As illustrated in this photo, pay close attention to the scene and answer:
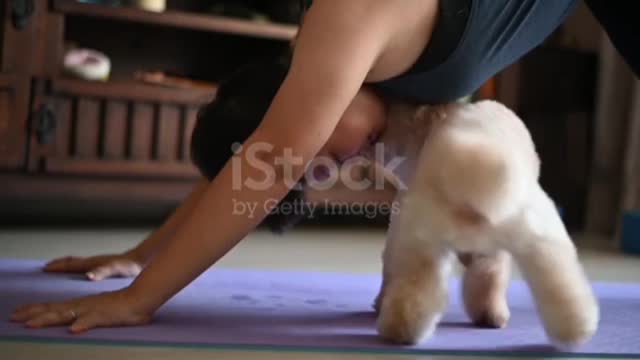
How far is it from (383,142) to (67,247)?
0.75 m

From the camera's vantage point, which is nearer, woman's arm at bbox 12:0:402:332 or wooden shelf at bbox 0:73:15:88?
woman's arm at bbox 12:0:402:332

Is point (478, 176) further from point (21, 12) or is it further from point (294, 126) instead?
point (21, 12)

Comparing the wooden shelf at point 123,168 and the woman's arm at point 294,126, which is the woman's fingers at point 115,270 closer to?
the woman's arm at point 294,126

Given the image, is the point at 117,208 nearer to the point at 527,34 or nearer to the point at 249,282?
the point at 249,282

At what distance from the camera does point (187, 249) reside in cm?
77

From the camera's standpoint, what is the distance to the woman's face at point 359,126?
95cm

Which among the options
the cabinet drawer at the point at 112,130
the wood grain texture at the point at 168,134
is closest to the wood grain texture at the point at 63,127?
the cabinet drawer at the point at 112,130

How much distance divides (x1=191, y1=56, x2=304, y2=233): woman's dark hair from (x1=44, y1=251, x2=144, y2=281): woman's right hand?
0.63 ft

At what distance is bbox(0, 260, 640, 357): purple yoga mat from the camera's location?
751 millimetres

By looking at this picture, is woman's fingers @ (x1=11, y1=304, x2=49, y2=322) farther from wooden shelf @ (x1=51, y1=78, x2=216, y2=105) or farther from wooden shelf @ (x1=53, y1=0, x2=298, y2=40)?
wooden shelf @ (x1=53, y1=0, x2=298, y2=40)

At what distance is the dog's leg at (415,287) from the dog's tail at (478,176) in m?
0.05

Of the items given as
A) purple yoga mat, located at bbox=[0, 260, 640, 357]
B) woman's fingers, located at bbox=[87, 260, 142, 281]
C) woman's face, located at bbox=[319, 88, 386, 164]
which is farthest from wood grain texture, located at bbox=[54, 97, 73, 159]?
woman's face, located at bbox=[319, 88, 386, 164]

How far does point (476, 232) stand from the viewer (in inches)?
29.4

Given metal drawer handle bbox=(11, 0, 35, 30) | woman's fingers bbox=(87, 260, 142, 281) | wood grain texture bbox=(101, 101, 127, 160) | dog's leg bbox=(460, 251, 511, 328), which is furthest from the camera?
wood grain texture bbox=(101, 101, 127, 160)
